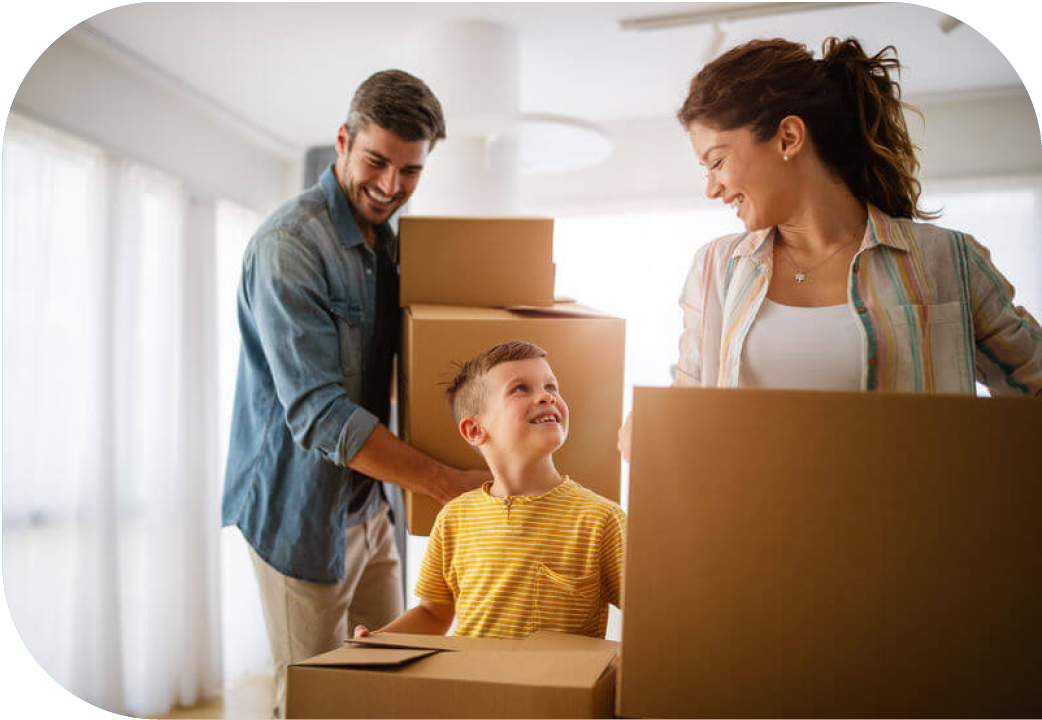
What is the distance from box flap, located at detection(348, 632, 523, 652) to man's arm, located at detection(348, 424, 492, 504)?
337mm

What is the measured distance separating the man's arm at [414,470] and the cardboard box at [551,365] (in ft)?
0.07

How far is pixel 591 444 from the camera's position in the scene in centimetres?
109

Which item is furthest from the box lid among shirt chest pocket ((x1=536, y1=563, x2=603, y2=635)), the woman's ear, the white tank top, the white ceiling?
the white ceiling

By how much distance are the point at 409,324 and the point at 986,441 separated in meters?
0.71

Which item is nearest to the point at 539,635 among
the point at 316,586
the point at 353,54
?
the point at 316,586

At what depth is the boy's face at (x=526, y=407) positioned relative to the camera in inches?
40.4

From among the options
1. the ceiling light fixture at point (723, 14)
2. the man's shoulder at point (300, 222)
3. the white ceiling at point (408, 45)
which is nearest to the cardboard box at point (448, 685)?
the man's shoulder at point (300, 222)

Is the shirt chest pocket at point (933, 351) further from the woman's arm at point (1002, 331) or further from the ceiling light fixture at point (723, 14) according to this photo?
the ceiling light fixture at point (723, 14)

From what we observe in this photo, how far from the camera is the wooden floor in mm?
2694

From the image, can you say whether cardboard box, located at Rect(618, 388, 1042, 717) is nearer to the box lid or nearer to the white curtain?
the box lid

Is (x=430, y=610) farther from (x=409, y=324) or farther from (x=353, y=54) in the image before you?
(x=353, y=54)

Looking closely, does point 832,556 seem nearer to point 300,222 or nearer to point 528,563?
point 528,563

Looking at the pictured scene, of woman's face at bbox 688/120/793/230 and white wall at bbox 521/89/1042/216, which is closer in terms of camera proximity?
woman's face at bbox 688/120/793/230

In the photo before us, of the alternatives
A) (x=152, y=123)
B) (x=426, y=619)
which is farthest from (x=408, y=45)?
(x=426, y=619)
